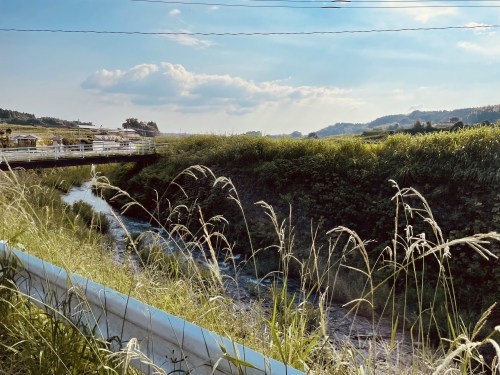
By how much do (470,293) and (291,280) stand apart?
4.11m

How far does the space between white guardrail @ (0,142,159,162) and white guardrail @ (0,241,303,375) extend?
58.8ft

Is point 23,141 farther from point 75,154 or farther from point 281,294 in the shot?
point 281,294

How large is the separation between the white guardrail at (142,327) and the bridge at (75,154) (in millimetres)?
18087

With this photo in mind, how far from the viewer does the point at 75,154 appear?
23.3 meters

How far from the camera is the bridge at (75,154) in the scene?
20.8 meters

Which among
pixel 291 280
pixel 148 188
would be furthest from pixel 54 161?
pixel 291 280

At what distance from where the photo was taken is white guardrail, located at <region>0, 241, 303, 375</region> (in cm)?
184

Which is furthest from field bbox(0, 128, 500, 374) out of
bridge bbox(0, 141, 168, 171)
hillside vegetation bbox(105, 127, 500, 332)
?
bridge bbox(0, 141, 168, 171)

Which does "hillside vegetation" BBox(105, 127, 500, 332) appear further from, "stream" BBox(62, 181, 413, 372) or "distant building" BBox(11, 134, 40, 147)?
"distant building" BBox(11, 134, 40, 147)

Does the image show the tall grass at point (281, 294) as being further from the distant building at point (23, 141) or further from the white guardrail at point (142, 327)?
the distant building at point (23, 141)

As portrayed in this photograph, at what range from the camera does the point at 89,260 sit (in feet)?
15.5

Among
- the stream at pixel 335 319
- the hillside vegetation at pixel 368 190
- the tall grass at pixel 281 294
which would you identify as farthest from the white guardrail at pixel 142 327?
the hillside vegetation at pixel 368 190

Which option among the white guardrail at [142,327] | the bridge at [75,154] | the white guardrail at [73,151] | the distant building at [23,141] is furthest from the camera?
the distant building at [23,141]

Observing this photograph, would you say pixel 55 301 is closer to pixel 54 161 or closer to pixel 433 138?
pixel 433 138
